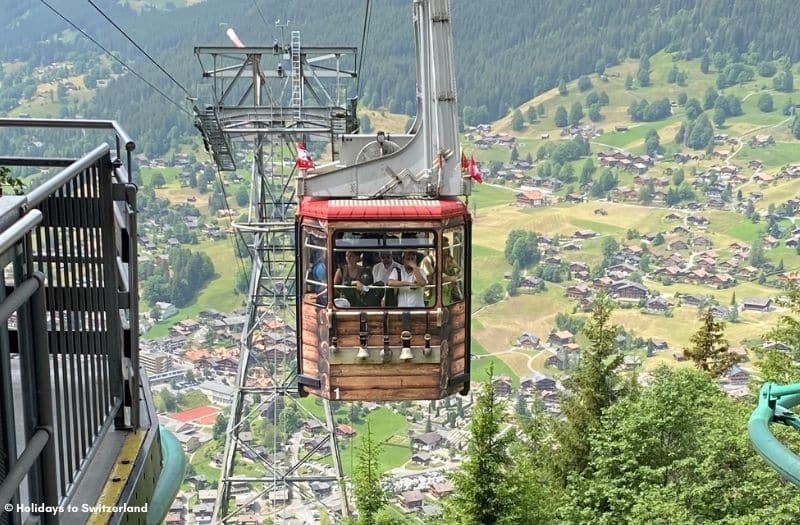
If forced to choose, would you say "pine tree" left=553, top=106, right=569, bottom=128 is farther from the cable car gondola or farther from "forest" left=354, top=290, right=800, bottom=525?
the cable car gondola

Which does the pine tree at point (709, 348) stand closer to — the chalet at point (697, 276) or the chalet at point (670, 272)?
the chalet at point (697, 276)

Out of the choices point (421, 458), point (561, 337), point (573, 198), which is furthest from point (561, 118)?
point (421, 458)

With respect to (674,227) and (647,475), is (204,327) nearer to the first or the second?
(674,227)

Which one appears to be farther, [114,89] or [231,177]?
[114,89]

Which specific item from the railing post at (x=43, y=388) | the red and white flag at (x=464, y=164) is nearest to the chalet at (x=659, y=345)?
the red and white flag at (x=464, y=164)

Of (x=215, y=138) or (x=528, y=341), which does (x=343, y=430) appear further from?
(x=215, y=138)

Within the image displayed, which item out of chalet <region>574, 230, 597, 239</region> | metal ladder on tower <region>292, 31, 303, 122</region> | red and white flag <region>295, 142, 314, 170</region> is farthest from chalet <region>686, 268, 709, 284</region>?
red and white flag <region>295, 142, 314, 170</region>

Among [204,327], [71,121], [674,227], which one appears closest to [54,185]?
[71,121]
